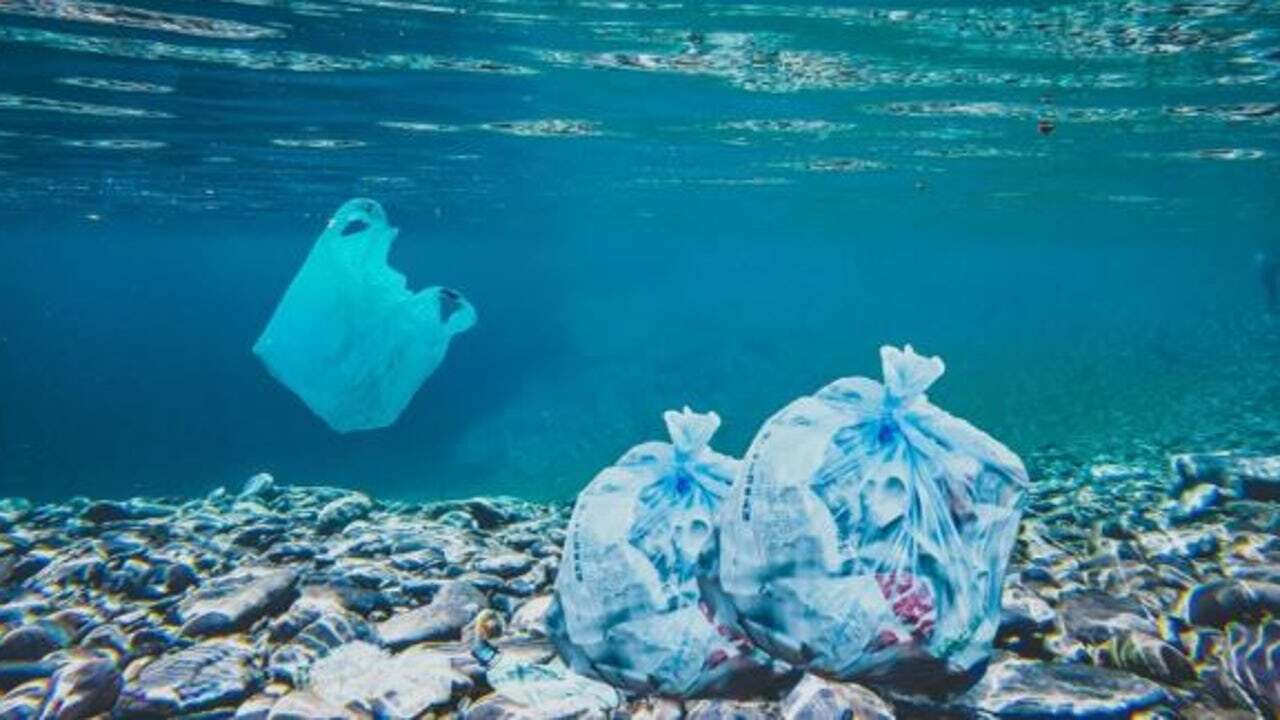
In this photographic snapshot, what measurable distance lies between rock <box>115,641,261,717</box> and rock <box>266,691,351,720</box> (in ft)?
1.10

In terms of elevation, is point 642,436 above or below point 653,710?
below

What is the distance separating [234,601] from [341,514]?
3525 millimetres

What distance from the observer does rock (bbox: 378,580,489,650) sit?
4086 mm

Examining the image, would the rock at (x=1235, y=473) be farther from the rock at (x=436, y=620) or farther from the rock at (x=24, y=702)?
the rock at (x=24, y=702)

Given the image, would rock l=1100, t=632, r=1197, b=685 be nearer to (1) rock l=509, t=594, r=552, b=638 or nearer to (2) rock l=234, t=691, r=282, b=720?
(1) rock l=509, t=594, r=552, b=638

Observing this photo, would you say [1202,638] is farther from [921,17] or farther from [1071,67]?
[1071,67]

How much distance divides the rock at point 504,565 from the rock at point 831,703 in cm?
257

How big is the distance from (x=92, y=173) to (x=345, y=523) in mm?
21067

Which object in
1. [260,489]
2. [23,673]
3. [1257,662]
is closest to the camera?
[1257,662]

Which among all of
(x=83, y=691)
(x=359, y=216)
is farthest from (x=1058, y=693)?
(x=359, y=216)

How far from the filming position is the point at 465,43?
12.5 metres

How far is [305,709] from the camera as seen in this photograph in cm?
320

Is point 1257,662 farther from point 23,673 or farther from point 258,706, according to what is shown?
point 23,673

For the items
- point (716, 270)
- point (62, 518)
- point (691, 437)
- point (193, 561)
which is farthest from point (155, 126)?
point (716, 270)
